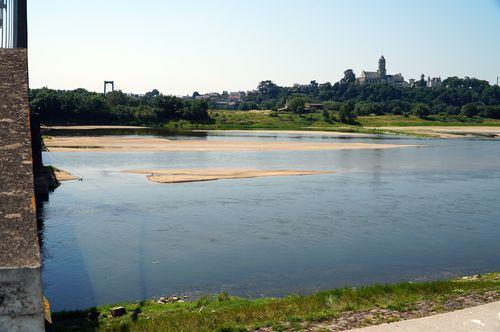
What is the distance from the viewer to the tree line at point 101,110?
427 ft

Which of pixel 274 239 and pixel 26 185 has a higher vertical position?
pixel 26 185

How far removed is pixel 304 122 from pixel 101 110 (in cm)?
5308

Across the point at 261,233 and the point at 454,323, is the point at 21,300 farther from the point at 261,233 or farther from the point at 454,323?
the point at 261,233

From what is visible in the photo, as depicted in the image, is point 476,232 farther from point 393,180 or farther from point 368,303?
point 393,180

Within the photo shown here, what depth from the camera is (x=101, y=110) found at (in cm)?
13812

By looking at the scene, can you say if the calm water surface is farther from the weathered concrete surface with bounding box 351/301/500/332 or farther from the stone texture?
the stone texture

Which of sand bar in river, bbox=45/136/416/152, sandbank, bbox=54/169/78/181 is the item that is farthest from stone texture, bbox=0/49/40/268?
sand bar in river, bbox=45/136/416/152

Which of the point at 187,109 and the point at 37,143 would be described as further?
the point at 187,109

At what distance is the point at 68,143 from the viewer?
81750mm

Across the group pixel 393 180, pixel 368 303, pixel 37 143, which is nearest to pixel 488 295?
pixel 368 303

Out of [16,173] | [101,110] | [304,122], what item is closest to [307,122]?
[304,122]

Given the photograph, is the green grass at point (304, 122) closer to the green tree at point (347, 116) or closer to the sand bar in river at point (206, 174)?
the green tree at point (347, 116)

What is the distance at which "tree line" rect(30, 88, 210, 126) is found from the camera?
130000 mm

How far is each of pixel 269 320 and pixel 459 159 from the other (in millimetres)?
61592
